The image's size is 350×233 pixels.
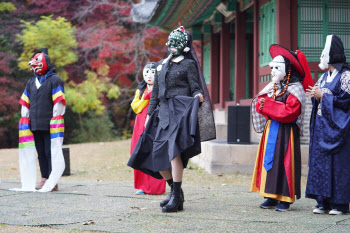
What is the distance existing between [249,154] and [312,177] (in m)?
3.83

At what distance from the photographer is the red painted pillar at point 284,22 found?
984 cm

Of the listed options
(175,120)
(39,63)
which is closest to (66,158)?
(39,63)

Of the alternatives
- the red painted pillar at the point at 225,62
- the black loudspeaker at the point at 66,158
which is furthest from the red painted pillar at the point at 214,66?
the black loudspeaker at the point at 66,158

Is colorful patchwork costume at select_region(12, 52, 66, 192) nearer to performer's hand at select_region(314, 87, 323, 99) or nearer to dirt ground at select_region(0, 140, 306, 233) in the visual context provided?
dirt ground at select_region(0, 140, 306, 233)

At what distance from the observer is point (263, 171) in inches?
230

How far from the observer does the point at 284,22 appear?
986cm

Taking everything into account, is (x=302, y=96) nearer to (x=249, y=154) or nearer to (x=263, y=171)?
(x=263, y=171)

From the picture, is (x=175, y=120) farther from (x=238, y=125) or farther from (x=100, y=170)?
(x=100, y=170)

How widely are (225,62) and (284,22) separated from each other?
5440 mm

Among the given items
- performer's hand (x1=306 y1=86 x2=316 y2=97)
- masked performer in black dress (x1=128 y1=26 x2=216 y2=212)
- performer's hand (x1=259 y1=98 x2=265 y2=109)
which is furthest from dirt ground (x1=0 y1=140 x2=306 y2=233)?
performer's hand (x1=306 y1=86 x2=316 y2=97)

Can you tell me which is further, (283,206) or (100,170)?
(100,170)

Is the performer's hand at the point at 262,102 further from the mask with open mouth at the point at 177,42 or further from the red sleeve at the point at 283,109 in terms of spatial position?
the mask with open mouth at the point at 177,42

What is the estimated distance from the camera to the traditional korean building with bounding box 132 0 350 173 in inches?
388

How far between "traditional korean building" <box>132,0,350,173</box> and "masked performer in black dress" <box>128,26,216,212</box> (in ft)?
14.6
